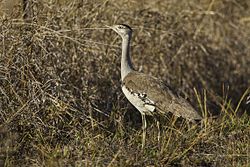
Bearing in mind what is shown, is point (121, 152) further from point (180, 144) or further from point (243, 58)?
point (243, 58)

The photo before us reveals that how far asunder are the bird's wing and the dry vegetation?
0.48 feet

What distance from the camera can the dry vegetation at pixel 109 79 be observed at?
4.52 m

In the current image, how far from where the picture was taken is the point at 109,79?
6352 mm

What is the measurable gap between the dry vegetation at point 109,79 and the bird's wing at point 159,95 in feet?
0.48

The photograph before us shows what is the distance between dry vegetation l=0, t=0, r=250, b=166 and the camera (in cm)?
452

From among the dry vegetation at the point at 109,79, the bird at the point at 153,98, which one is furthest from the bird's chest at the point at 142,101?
the dry vegetation at the point at 109,79

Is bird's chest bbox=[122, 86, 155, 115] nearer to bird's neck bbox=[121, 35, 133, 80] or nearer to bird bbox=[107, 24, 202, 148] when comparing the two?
bird bbox=[107, 24, 202, 148]

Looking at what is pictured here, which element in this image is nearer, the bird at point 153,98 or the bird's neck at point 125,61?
the bird at point 153,98

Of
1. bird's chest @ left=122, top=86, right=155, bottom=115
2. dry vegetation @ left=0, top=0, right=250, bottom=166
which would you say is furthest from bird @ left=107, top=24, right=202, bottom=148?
dry vegetation @ left=0, top=0, right=250, bottom=166

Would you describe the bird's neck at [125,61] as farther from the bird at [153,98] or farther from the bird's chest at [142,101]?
the bird's chest at [142,101]

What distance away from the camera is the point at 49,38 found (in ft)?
18.0

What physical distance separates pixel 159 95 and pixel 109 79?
4.22 feet

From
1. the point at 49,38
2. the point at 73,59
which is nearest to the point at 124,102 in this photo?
the point at 73,59

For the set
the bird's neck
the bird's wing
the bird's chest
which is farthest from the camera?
the bird's neck
